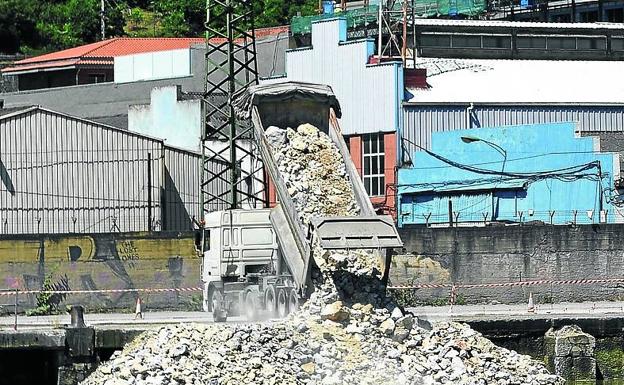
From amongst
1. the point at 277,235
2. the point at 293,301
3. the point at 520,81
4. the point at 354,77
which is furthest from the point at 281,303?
the point at 520,81

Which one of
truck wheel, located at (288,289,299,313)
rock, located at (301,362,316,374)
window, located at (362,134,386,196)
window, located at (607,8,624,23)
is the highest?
window, located at (607,8,624,23)

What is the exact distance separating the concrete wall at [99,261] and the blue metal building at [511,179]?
36.3 ft

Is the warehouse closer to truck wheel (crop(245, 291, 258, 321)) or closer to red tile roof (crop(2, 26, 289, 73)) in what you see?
truck wheel (crop(245, 291, 258, 321))

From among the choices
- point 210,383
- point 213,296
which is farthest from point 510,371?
point 213,296

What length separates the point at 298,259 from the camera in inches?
1420

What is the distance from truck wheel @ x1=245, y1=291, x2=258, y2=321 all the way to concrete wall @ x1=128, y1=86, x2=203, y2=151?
2274 centimetres

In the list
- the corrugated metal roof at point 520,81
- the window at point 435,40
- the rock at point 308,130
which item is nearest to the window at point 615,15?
the corrugated metal roof at point 520,81

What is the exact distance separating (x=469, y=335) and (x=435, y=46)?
34237 mm

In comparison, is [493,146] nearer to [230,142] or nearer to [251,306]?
[230,142]

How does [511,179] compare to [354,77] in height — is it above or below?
below

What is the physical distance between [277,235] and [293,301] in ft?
5.00

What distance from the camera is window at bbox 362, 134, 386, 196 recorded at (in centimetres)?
6094

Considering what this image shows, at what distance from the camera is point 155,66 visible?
7581 cm

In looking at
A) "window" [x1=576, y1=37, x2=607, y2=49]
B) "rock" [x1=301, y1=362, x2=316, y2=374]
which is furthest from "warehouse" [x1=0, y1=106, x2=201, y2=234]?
"rock" [x1=301, y1=362, x2=316, y2=374]
